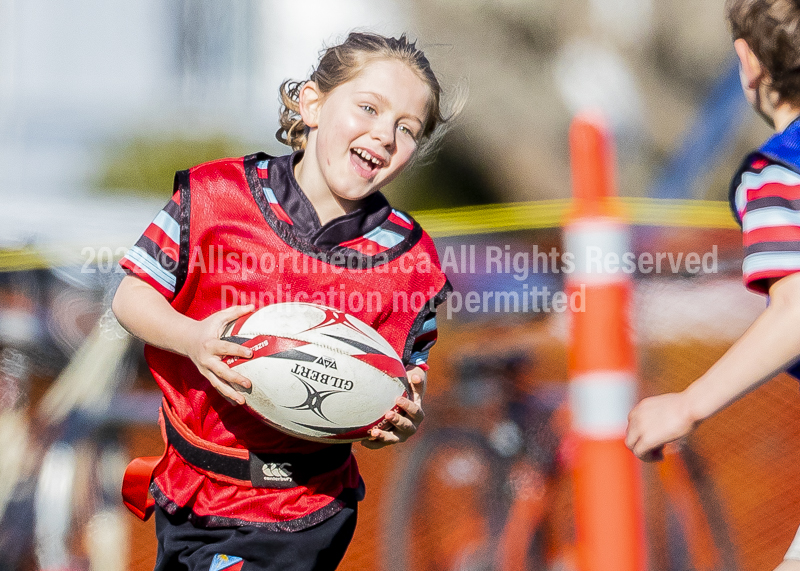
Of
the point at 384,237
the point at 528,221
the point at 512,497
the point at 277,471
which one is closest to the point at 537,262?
the point at 528,221

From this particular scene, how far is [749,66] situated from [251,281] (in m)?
1.09

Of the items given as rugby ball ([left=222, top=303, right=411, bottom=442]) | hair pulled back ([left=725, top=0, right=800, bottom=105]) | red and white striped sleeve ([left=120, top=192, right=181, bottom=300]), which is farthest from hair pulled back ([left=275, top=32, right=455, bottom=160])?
hair pulled back ([left=725, top=0, right=800, bottom=105])

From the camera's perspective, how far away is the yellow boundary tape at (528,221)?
11.5 feet

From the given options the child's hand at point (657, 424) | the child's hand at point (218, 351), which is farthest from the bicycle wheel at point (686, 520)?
the child's hand at point (218, 351)

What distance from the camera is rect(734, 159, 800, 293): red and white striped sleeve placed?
122 cm

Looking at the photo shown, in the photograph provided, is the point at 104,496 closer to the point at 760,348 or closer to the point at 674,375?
the point at 674,375

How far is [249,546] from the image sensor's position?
1.57m

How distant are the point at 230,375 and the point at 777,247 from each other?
0.96m

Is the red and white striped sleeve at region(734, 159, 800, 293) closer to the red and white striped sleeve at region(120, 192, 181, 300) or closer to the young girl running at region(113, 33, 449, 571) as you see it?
the young girl running at region(113, 33, 449, 571)

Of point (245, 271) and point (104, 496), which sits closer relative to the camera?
point (245, 271)

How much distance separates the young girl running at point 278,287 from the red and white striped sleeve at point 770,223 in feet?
2.29

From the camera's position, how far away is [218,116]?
4.73m

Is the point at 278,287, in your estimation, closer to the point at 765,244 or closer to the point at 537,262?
the point at 765,244

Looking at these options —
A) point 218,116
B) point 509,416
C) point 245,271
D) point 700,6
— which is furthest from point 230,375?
point 700,6
